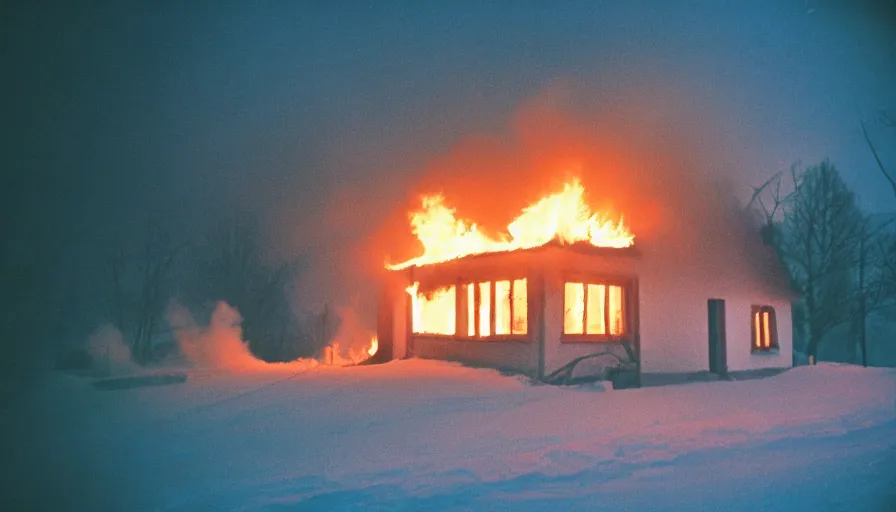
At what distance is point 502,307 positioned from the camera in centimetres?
1550

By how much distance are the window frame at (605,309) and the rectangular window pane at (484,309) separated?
84.6 inches

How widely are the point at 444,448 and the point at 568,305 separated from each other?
7.44 m

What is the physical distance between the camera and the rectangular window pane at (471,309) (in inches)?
638

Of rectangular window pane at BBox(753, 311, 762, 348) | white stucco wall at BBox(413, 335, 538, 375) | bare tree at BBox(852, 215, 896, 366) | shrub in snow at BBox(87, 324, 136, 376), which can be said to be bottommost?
shrub in snow at BBox(87, 324, 136, 376)

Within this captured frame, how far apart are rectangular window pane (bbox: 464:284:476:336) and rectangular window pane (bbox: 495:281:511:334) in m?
0.79

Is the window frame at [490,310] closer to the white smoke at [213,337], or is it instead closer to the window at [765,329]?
the window at [765,329]

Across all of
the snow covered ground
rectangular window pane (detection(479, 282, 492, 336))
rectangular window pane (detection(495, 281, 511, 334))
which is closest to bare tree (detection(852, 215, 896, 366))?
the snow covered ground

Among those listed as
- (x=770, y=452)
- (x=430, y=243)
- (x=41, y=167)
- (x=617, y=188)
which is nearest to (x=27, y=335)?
(x=41, y=167)

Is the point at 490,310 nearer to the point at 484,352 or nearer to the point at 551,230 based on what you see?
the point at 484,352

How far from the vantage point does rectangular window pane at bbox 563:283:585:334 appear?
14633 mm

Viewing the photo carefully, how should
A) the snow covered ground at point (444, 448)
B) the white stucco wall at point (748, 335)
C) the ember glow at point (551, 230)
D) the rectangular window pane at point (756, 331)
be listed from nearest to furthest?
the snow covered ground at point (444, 448) → the ember glow at point (551, 230) → the white stucco wall at point (748, 335) → the rectangular window pane at point (756, 331)

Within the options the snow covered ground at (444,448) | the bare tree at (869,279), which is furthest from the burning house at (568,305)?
the bare tree at (869,279)

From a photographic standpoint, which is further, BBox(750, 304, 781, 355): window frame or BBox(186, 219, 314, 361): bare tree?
BBox(186, 219, 314, 361): bare tree

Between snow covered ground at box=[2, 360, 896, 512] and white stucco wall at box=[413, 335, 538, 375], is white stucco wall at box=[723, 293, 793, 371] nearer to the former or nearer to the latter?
snow covered ground at box=[2, 360, 896, 512]
